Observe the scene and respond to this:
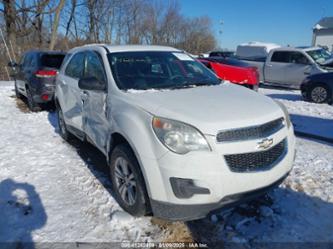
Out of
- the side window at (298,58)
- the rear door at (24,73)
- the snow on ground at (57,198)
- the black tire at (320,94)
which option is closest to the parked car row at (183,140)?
the snow on ground at (57,198)

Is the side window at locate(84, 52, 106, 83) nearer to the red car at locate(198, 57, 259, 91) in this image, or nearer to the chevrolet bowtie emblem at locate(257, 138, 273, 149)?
the chevrolet bowtie emblem at locate(257, 138, 273, 149)

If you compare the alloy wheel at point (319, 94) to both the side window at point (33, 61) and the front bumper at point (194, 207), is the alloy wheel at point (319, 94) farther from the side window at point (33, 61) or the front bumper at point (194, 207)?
the side window at point (33, 61)

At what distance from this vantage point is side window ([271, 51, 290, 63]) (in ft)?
41.4

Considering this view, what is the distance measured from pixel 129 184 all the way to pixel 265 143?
142 centimetres

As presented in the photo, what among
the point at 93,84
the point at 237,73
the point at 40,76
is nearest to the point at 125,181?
the point at 93,84

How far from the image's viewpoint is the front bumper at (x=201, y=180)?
2486 millimetres

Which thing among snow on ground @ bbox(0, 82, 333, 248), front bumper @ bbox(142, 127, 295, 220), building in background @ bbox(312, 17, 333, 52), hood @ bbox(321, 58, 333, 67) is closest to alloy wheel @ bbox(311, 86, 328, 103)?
hood @ bbox(321, 58, 333, 67)

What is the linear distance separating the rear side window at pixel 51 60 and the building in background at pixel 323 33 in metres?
47.3

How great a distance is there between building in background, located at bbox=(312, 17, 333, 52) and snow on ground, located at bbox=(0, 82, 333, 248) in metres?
48.9

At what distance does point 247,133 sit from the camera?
8.51 ft

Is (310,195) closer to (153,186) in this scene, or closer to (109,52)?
(153,186)

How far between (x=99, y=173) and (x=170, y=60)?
1.92 meters

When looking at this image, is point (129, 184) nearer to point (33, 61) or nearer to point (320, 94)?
point (33, 61)

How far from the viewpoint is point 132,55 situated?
3.98m
